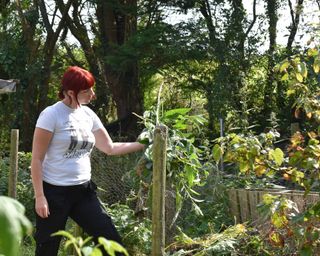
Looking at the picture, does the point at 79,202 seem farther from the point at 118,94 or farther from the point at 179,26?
the point at 118,94

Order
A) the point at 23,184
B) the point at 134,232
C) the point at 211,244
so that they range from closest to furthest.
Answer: the point at 211,244 → the point at 134,232 → the point at 23,184

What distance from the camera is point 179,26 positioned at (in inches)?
564

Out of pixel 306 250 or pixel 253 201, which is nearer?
pixel 306 250

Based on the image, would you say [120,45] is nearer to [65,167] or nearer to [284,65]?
[65,167]

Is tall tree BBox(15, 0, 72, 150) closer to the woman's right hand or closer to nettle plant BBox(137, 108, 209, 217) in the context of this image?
nettle plant BBox(137, 108, 209, 217)

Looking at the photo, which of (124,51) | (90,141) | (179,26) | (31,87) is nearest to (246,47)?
(179,26)

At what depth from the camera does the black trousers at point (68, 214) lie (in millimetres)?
4098

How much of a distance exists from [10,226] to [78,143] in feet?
10.8

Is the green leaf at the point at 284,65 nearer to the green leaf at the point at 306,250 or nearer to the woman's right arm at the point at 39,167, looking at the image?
the green leaf at the point at 306,250

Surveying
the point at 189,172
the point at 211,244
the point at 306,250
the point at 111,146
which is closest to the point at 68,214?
the point at 111,146

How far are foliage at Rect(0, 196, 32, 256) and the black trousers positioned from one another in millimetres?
3234

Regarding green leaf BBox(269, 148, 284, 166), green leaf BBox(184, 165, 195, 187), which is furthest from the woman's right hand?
green leaf BBox(269, 148, 284, 166)

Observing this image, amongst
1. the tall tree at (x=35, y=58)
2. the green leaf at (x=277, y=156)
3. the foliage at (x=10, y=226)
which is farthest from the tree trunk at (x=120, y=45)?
the foliage at (x=10, y=226)

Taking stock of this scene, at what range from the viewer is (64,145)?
160 inches
